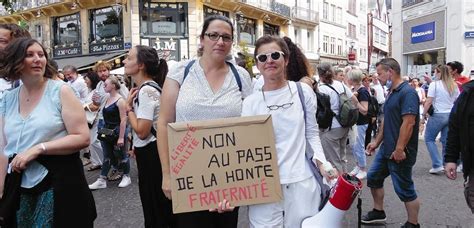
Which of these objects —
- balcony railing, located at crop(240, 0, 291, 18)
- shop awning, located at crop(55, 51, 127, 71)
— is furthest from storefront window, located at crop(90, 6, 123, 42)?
balcony railing, located at crop(240, 0, 291, 18)

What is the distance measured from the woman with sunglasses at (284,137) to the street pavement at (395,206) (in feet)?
5.72

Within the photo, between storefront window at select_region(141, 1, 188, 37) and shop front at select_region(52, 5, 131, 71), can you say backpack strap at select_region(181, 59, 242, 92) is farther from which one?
storefront window at select_region(141, 1, 188, 37)

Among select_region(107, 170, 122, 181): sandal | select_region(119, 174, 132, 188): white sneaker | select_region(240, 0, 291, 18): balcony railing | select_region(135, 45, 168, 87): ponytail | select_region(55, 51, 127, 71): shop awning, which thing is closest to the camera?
select_region(135, 45, 168, 87): ponytail

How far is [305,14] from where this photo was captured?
38625 mm

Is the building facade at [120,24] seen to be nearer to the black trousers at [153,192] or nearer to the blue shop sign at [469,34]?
the blue shop sign at [469,34]

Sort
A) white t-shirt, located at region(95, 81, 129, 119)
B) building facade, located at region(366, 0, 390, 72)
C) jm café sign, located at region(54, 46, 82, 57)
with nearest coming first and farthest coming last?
white t-shirt, located at region(95, 81, 129, 119), jm café sign, located at region(54, 46, 82, 57), building facade, located at region(366, 0, 390, 72)

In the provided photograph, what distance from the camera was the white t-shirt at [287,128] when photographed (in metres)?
2.65

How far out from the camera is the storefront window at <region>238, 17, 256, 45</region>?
3091cm

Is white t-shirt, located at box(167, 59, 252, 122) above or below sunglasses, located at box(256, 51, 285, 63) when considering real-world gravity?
below

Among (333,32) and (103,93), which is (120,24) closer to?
(103,93)

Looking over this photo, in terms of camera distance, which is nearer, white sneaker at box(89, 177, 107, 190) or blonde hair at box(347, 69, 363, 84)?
white sneaker at box(89, 177, 107, 190)

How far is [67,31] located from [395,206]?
90.7 feet

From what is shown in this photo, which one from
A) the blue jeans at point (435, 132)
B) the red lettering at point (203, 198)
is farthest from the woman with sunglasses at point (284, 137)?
A: the blue jeans at point (435, 132)

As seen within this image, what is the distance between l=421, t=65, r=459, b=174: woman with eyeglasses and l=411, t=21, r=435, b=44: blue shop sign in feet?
86.6
